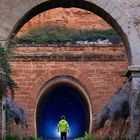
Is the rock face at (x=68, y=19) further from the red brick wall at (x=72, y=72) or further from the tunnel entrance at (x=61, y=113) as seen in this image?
the tunnel entrance at (x=61, y=113)

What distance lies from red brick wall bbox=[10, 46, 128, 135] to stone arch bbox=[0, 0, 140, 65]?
30.4 ft

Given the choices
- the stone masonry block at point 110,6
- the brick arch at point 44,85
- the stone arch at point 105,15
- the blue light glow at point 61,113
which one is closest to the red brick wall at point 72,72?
the brick arch at point 44,85

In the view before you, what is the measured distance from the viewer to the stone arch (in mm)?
11820

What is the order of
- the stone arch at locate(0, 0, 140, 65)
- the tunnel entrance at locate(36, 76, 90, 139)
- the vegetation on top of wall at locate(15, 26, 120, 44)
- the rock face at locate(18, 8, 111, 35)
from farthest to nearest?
the tunnel entrance at locate(36, 76, 90, 139) < the rock face at locate(18, 8, 111, 35) < the vegetation on top of wall at locate(15, 26, 120, 44) < the stone arch at locate(0, 0, 140, 65)

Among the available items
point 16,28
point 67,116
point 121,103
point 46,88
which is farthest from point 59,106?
point 16,28

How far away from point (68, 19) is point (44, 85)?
3327 millimetres

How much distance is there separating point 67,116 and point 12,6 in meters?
15.9

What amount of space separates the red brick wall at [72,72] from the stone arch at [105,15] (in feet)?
30.4

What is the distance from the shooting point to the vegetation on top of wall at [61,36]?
22.1m

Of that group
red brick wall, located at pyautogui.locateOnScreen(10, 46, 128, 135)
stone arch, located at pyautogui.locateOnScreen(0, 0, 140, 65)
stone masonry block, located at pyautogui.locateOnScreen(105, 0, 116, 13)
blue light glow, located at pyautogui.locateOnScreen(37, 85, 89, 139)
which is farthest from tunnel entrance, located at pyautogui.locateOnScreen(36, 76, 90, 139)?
stone masonry block, located at pyautogui.locateOnScreen(105, 0, 116, 13)

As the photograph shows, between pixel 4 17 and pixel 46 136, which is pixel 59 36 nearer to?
pixel 46 136

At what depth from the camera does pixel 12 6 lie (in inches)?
469

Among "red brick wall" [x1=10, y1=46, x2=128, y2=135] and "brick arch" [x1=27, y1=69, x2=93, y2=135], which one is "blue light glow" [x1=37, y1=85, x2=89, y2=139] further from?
"red brick wall" [x1=10, y1=46, x2=128, y2=135]

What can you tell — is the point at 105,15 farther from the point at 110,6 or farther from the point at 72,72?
the point at 72,72
